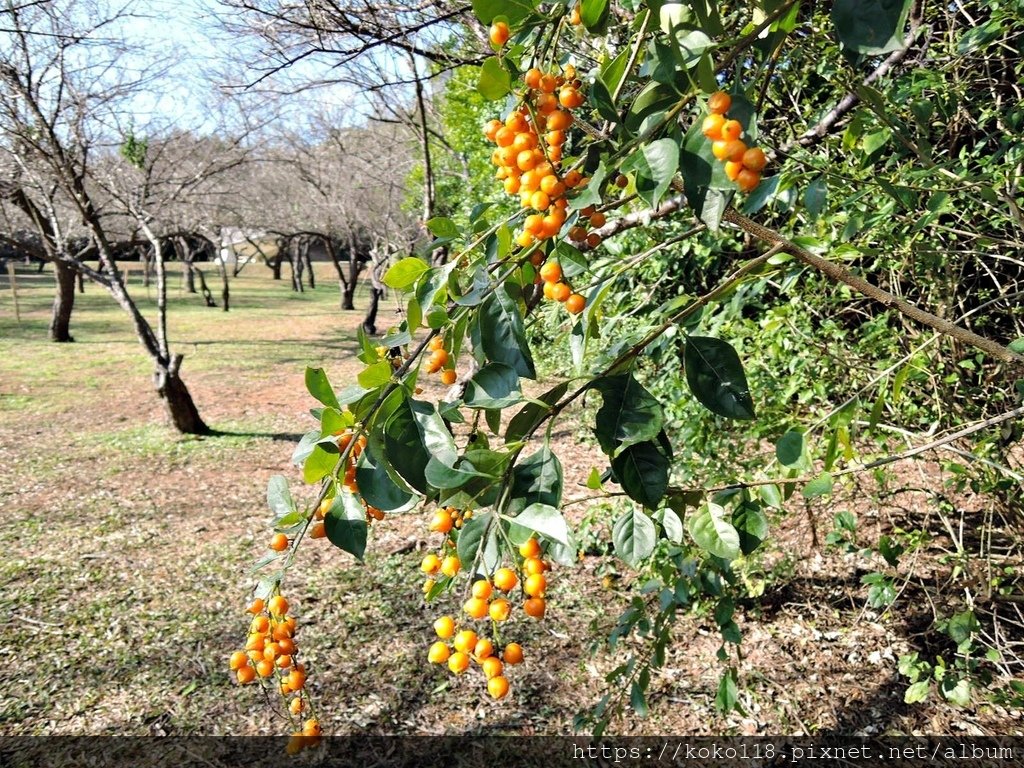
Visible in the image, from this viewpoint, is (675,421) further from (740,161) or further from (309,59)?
(309,59)

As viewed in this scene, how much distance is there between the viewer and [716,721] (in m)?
2.45

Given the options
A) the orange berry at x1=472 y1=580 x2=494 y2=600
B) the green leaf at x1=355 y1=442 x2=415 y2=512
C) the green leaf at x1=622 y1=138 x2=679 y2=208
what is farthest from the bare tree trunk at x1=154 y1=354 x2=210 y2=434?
the green leaf at x1=622 y1=138 x2=679 y2=208

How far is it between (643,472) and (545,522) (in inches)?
6.0

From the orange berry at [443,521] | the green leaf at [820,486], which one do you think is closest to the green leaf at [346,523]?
the orange berry at [443,521]

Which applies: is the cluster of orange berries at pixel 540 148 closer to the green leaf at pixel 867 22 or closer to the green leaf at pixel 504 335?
the green leaf at pixel 504 335

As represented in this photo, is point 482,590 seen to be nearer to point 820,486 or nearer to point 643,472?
point 643,472

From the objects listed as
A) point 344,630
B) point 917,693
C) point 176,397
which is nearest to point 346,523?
point 917,693

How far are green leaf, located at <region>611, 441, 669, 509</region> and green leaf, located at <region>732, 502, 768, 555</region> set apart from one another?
0.38 m

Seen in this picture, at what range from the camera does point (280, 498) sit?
0.81 metres

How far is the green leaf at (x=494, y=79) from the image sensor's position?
65 centimetres

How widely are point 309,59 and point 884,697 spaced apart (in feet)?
14.2

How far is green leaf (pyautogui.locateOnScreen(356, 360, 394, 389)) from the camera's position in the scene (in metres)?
0.70

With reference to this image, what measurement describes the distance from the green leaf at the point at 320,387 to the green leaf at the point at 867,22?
544mm

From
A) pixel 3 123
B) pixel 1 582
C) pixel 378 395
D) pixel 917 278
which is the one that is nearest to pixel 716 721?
pixel 917 278
